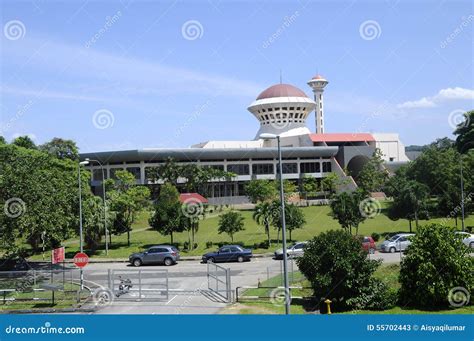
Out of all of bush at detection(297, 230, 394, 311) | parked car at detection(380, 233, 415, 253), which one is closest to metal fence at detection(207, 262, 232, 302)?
bush at detection(297, 230, 394, 311)

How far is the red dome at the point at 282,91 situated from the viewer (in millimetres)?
98562

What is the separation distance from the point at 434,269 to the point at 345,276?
344cm

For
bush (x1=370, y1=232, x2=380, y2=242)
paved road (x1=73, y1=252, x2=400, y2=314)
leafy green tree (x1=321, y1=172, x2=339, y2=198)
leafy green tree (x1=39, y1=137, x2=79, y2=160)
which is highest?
leafy green tree (x1=39, y1=137, x2=79, y2=160)

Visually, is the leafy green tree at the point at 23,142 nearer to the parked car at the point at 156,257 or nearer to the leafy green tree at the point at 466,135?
the parked car at the point at 156,257

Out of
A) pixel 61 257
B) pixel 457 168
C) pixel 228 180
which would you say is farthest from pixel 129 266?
pixel 228 180

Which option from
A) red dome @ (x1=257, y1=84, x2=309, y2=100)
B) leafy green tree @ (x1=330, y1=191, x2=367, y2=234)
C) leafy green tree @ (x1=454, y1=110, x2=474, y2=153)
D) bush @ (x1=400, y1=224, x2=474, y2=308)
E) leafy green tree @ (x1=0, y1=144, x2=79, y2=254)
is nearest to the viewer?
bush @ (x1=400, y1=224, x2=474, y2=308)

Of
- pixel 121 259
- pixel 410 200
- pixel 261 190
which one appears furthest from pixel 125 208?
pixel 261 190

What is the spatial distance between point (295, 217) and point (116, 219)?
13.8 metres

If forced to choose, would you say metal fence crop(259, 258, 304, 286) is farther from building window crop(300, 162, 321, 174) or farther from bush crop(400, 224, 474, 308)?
building window crop(300, 162, 321, 174)

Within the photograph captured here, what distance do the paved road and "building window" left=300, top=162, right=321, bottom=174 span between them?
5050cm

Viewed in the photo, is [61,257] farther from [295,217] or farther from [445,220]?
[445,220]

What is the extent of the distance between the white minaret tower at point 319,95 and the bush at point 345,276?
87627mm

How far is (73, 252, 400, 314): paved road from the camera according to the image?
1916 cm

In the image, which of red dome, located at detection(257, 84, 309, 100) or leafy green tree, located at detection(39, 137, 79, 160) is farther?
red dome, located at detection(257, 84, 309, 100)
